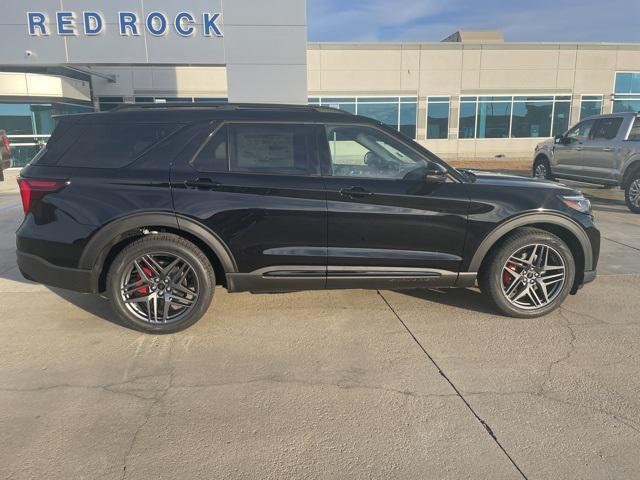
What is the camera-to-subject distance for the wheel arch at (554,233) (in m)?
4.00

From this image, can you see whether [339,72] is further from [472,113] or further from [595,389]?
[595,389]

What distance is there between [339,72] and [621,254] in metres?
20.2

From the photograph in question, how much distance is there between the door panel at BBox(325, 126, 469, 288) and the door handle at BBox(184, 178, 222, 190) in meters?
0.91

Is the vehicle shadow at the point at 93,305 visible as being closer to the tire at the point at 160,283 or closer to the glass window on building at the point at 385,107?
the tire at the point at 160,283

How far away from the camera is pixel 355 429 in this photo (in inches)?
106

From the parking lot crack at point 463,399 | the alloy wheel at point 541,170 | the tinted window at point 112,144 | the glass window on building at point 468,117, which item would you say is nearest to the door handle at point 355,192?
the parking lot crack at point 463,399

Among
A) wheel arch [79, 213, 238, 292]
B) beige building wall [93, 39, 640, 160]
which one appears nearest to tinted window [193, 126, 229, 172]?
wheel arch [79, 213, 238, 292]

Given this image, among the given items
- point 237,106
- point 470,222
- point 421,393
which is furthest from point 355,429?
point 237,106

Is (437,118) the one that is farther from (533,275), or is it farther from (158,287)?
(158,287)

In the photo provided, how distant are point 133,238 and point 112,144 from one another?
2.58 feet

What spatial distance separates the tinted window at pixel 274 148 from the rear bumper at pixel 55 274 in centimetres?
152

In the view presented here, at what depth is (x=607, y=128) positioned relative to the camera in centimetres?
1012

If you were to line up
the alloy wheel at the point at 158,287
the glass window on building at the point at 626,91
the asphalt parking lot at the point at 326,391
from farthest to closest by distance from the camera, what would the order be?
the glass window on building at the point at 626,91 → the alloy wheel at the point at 158,287 → the asphalt parking lot at the point at 326,391

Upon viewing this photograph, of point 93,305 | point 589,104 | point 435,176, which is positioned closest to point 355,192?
point 435,176
